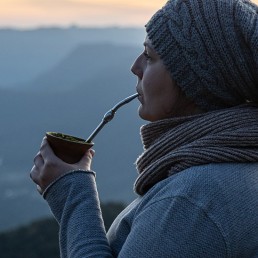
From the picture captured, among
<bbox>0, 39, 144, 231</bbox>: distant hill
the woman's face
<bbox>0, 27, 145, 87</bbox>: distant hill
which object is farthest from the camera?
<bbox>0, 27, 145, 87</bbox>: distant hill

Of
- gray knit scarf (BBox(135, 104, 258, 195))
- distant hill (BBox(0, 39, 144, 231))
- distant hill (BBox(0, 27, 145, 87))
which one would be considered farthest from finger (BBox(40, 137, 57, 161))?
distant hill (BBox(0, 27, 145, 87))

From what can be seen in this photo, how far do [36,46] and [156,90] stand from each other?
3985 inches

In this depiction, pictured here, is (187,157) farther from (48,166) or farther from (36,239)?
(36,239)

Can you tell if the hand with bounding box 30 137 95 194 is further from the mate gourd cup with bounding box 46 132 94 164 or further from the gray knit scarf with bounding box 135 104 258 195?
the gray knit scarf with bounding box 135 104 258 195

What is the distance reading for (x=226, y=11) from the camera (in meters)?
1.66

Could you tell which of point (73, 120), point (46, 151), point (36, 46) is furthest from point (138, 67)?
point (36, 46)

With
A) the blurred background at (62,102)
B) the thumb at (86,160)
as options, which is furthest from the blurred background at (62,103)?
the thumb at (86,160)

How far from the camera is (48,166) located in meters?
1.75

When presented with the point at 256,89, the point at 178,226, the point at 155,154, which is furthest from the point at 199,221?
the point at 256,89

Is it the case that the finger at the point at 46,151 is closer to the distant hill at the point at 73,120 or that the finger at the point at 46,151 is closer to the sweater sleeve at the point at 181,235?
the sweater sleeve at the point at 181,235

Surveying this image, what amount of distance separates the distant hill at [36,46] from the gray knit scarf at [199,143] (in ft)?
278

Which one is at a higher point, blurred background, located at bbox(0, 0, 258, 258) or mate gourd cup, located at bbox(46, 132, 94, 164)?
mate gourd cup, located at bbox(46, 132, 94, 164)

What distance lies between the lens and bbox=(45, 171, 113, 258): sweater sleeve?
1.60m

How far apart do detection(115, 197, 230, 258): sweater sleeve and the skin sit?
32 centimetres
